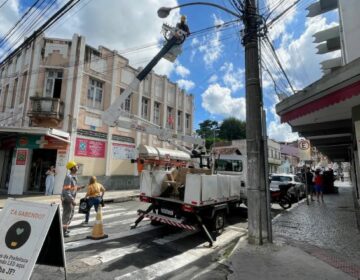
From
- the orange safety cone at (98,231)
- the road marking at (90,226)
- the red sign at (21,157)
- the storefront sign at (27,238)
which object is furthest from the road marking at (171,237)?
the red sign at (21,157)

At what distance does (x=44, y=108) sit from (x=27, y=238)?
15.7m

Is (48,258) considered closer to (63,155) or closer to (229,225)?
(229,225)

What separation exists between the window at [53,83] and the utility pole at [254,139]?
50.7 feet

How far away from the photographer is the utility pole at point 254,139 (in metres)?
6.60

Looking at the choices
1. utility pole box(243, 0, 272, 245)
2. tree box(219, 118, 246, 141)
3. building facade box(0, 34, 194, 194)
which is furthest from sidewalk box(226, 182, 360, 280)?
tree box(219, 118, 246, 141)

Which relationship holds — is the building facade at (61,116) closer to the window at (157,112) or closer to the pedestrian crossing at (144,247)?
the window at (157,112)

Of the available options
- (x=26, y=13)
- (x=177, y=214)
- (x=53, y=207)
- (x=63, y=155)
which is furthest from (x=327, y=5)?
(x=63, y=155)

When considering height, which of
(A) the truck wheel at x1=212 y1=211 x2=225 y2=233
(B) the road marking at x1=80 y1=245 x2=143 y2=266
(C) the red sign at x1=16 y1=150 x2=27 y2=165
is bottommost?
(B) the road marking at x1=80 y1=245 x2=143 y2=266

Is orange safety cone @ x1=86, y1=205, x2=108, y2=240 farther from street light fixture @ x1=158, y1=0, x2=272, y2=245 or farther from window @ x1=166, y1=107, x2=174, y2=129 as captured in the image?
window @ x1=166, y1=107, x2=174, y2=129

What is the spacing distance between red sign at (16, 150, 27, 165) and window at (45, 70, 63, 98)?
431 cm

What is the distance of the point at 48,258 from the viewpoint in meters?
4.14

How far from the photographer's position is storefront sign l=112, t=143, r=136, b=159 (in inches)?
824

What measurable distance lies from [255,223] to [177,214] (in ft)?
6.78

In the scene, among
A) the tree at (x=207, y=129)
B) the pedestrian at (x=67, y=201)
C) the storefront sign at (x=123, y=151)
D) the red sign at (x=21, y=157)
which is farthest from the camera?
the tree at (x=207, y=129)
